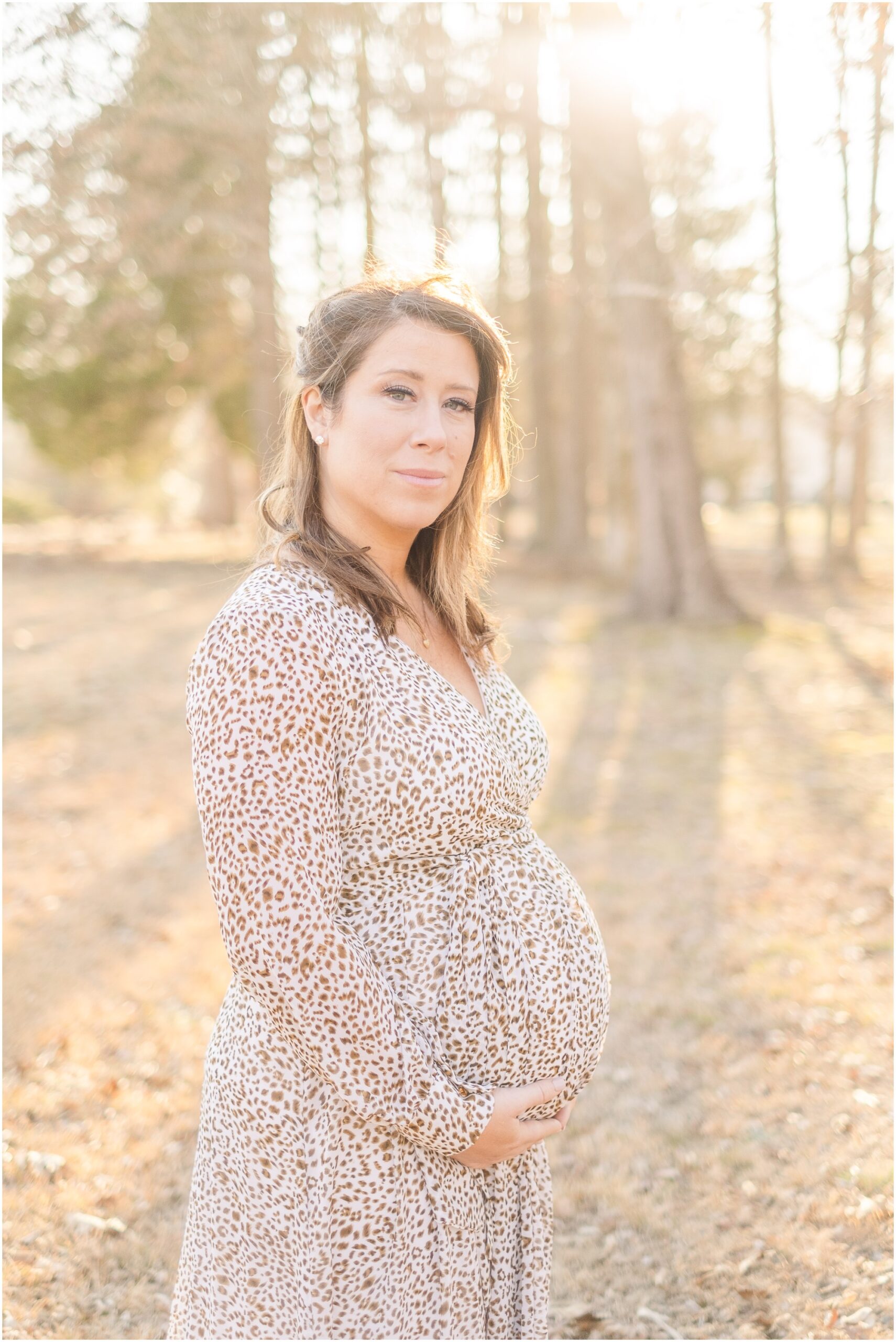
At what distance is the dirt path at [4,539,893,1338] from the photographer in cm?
299

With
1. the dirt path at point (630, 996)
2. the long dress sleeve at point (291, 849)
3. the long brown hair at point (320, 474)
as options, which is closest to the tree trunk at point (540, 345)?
the dirt path at point (630, 996)

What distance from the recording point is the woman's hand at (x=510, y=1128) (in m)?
1.69

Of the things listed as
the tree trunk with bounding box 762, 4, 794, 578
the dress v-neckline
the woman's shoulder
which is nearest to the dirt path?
the dress v-neckline

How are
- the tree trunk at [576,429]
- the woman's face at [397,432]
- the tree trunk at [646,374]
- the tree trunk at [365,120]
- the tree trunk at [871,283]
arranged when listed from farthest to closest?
the tree trunk at [576,429] < the tree trunk at [365,120] < the tree trunk at [646,374] < the tree trunk at [871,283] < the woman's face at [397,432]

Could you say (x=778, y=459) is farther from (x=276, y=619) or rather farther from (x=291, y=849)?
(x=291, y=849)

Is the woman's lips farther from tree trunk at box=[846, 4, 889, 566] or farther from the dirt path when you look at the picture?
tree trunk at box=[846, 4, 889, 566]

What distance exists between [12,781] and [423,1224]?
644cm

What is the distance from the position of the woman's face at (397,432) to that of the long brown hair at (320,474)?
3 cm

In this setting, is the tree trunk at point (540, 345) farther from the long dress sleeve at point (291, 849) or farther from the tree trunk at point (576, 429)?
the long dress sleeve at point (291, 849)

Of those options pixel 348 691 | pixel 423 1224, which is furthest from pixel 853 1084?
pixel 348 691

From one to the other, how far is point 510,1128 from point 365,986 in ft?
1.25

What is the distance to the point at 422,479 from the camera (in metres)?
1.83

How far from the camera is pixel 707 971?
495 centimetres

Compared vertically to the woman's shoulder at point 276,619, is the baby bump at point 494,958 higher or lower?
lower
